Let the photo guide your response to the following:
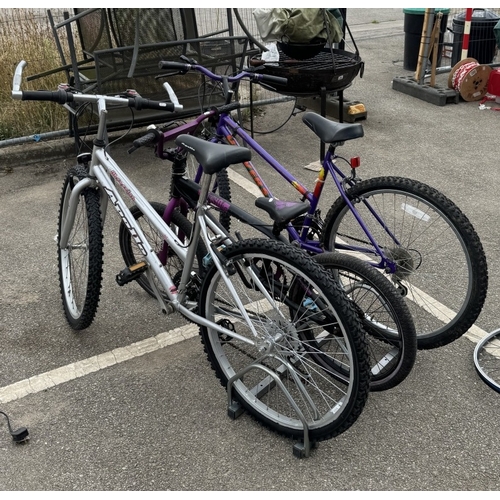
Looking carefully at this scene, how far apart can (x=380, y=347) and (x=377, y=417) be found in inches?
18.9

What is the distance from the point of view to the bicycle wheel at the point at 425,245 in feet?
9.02

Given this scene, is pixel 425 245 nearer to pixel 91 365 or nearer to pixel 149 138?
pixel 149 138

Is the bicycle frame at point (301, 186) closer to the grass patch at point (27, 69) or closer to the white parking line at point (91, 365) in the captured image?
the white parking line at point (91, 365)

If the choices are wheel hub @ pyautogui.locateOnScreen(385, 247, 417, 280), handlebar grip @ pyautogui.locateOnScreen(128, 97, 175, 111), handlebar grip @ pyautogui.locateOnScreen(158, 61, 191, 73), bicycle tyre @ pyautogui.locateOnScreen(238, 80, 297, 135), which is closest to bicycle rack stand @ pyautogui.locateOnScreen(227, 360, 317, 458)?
wheel hub @ pyautogui.locateOnScreen(385, 247, 417, 280)

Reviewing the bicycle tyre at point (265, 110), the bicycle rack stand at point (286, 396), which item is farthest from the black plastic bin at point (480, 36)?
the bicycle rack stand at point (286, 396)

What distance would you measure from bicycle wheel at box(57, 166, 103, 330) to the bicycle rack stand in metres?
0.92

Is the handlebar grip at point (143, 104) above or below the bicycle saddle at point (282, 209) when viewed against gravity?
above

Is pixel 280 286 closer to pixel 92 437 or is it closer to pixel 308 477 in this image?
pixel 308 477

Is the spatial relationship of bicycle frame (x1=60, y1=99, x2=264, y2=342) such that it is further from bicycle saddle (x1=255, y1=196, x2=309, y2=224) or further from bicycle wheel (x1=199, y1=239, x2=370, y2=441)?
bicycle saddle (x1=255, y1=196, x2=309, y2=224)

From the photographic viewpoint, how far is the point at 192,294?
2836 mm

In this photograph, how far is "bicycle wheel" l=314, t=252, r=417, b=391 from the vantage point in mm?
2512

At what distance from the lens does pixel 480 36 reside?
7812mm

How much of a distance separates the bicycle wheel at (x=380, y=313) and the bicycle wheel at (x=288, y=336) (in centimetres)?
19

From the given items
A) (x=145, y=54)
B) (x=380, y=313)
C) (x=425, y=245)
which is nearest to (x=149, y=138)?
(x=380, y=313)
